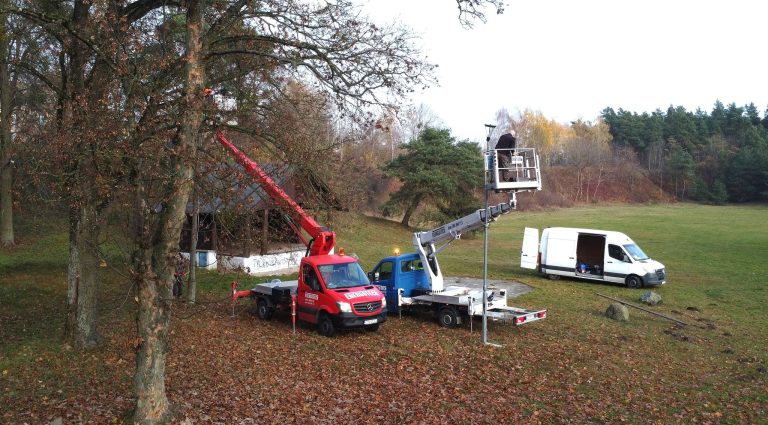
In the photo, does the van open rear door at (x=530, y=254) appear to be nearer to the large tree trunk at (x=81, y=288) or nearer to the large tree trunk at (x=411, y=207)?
the large tree trunk at (x=81, y=288)

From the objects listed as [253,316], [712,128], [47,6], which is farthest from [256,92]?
[712,128]

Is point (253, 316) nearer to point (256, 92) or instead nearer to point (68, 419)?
point (256, 92)

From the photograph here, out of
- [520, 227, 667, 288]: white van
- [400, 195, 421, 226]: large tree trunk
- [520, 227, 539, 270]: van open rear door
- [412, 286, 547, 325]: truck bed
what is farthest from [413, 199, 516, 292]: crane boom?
[400, 195, 421, 226]: large tree trunk

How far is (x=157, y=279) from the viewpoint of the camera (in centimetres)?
720

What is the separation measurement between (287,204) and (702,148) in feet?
368

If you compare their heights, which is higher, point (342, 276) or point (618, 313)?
point (342, 276)

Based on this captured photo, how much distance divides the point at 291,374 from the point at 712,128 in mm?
124451

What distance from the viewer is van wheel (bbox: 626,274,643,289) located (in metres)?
23.7

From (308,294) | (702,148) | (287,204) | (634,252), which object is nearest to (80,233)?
(287,204)

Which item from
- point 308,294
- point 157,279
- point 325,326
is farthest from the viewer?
point 308,294

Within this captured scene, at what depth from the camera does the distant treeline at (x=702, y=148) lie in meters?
88.9

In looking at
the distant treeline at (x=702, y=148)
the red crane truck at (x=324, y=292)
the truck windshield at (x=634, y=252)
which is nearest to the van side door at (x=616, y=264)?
the truck windshield at (x=634, y=252)

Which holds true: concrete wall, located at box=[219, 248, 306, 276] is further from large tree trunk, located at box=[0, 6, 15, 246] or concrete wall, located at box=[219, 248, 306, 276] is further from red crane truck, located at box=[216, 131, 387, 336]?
large tree trunk, located at box=[0, 6, 15, 246]

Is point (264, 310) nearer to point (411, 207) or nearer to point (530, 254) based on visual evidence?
point (530, 254)
